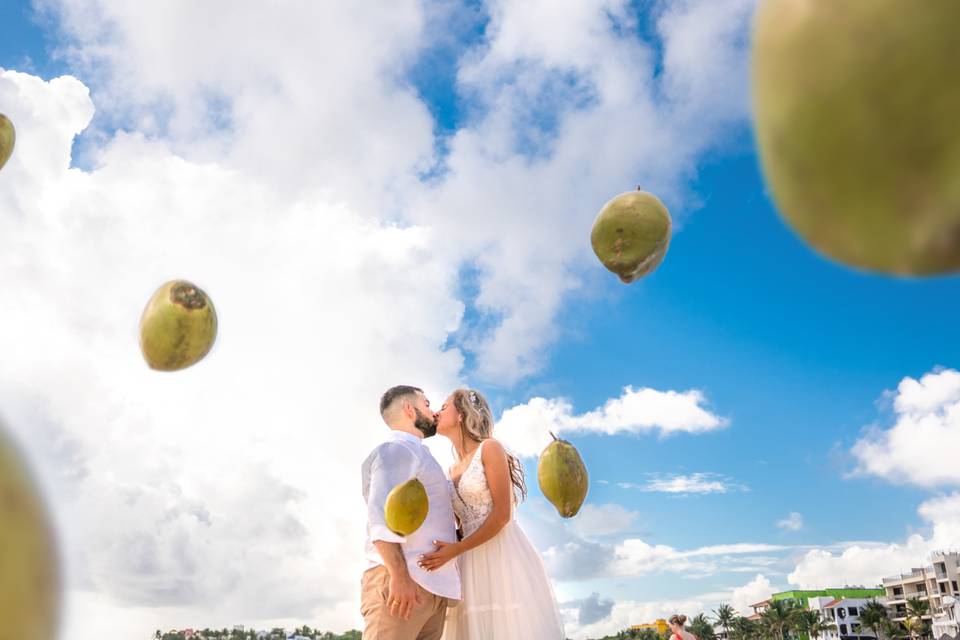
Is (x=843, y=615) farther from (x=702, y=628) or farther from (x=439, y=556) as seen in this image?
(x=439, y=556)

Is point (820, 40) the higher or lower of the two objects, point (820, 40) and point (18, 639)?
the higher

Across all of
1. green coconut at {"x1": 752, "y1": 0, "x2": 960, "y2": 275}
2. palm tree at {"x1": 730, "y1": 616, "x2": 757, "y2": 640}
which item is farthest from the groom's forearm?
palm tree at {"x1": 730, "y1": 616, "x2": 757, "y2": 640}

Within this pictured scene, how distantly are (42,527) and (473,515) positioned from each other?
4.29 m

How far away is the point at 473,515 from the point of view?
454 centimetres

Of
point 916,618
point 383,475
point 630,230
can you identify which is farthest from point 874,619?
point 630,230

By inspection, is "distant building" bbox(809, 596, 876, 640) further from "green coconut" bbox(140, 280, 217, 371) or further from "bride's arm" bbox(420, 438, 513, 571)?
"green coconut" bbox(140, 280, 217, 371)

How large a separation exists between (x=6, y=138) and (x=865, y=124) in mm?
2917

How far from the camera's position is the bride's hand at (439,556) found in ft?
13.7

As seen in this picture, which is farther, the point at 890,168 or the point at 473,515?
the point at 473,515

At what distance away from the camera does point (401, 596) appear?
4.05 m

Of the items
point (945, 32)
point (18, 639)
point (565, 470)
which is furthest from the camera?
point (565, 470)

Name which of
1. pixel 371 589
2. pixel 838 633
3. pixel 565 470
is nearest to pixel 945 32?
pixel 565 470

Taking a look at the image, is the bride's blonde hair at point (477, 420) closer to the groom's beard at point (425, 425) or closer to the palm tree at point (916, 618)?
the groom's beard at point (425, 425)

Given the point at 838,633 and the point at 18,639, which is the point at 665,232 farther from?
the point at 838,633
